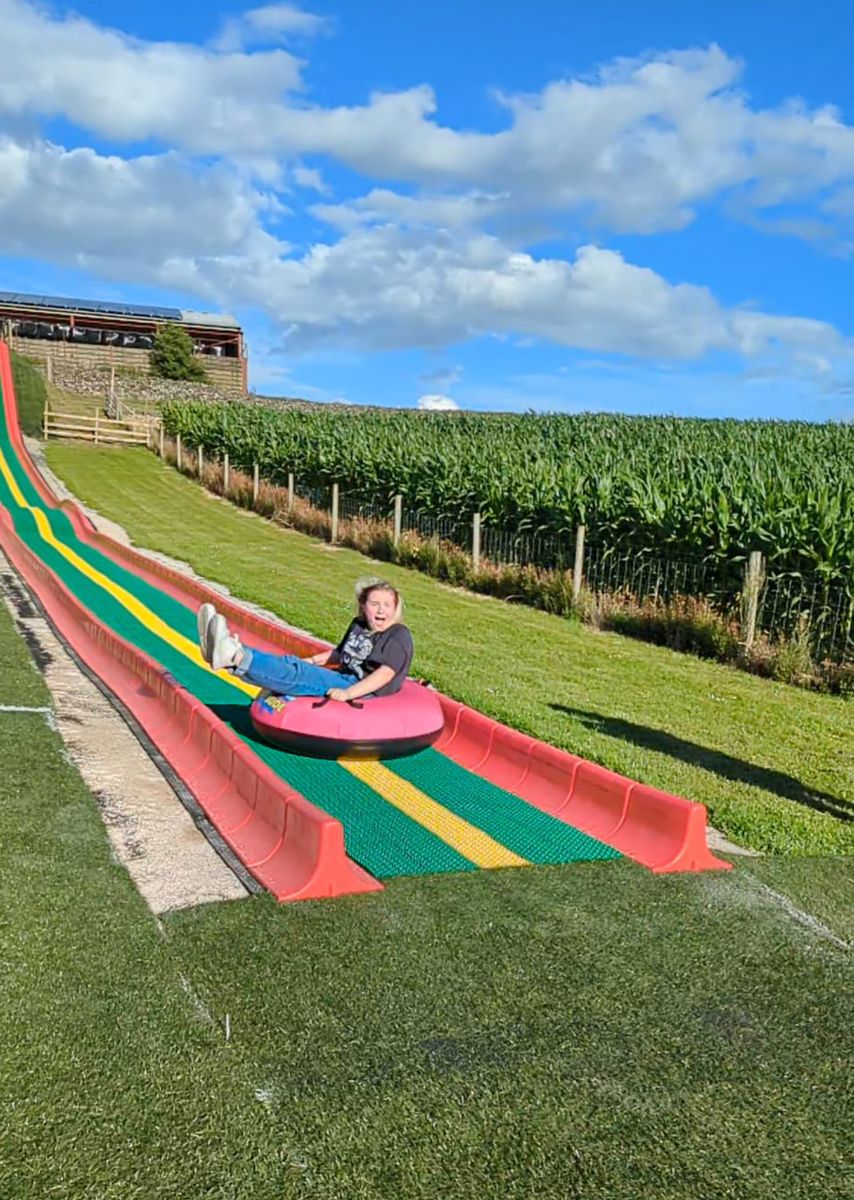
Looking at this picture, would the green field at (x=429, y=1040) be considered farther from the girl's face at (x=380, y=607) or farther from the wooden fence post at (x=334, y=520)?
the wooden fence post at (x=334, y=520)

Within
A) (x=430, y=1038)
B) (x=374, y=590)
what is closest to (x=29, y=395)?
(x=374, y=590)

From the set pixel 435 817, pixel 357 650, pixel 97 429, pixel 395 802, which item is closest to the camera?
pixel 435 817

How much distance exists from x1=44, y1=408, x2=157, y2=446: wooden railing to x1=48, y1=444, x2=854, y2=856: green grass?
24436 mm

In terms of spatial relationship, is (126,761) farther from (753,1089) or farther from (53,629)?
(53,629)

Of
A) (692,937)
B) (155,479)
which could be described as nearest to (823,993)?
(692,937)

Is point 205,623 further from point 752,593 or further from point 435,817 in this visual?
point 752,593

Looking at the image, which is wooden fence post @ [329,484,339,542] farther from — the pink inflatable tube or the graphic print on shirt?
the pink inflatable tube

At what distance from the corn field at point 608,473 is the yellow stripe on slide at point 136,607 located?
22.7 ft

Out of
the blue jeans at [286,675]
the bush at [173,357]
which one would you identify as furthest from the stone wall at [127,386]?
the blue jeans at [286,675]

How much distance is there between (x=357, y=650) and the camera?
757 cm

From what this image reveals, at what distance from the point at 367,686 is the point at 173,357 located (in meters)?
52.5

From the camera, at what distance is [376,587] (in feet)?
24.3

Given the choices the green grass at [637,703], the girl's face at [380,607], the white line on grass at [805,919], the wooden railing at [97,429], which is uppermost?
the wooden railing at [97,429]

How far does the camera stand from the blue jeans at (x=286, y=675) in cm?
714
